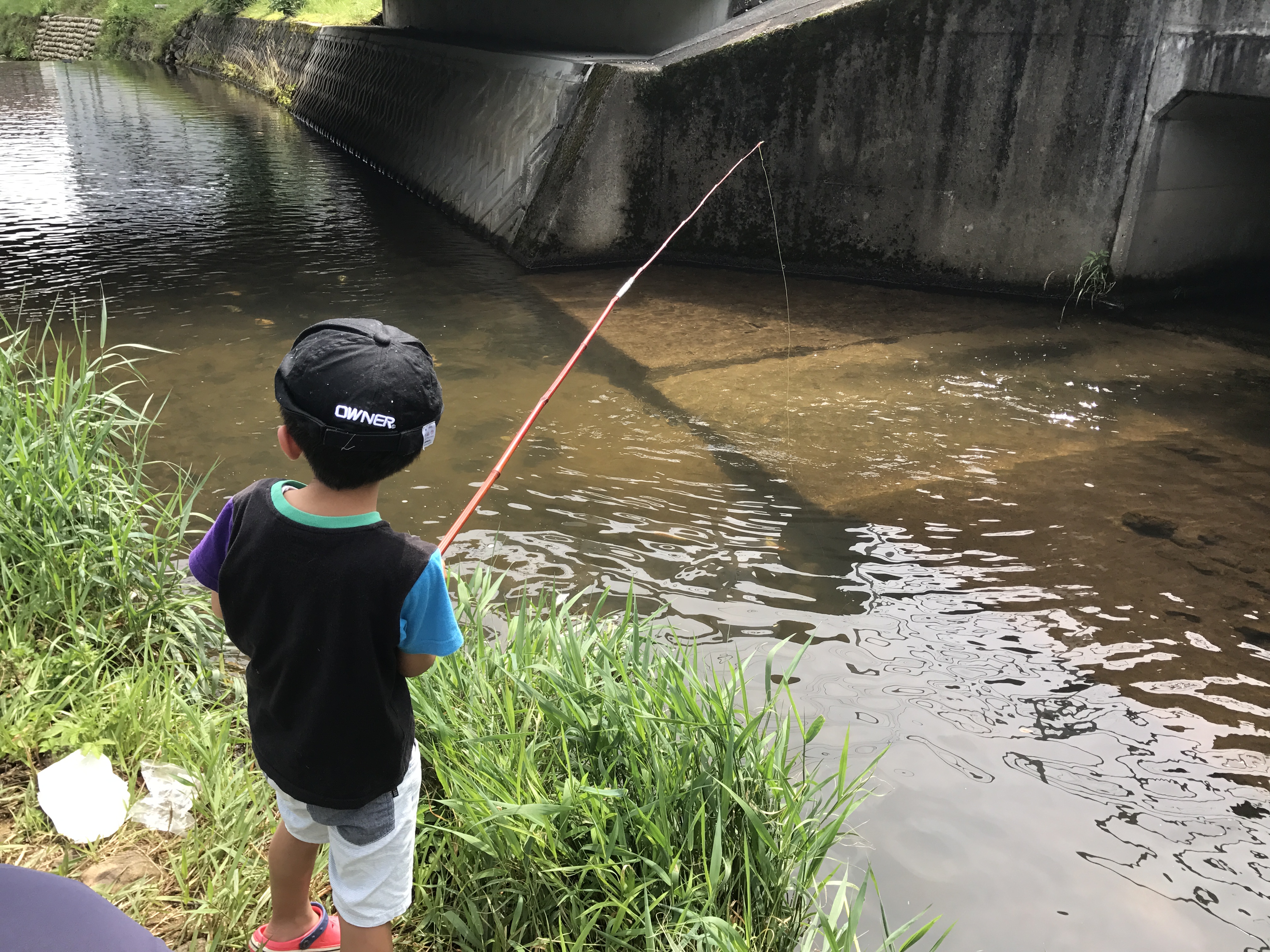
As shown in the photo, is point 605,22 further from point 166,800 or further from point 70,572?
point 166,800

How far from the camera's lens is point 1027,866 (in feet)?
9.48

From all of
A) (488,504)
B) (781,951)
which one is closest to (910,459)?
(488,504)

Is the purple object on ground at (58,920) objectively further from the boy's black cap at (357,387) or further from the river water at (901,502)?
the river water at (901,502)

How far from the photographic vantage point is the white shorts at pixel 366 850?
6.21ft

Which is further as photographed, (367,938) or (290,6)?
(290,6)

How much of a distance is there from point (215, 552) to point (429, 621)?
406mm

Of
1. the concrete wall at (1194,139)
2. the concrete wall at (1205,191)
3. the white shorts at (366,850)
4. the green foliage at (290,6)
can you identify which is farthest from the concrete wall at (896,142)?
Result: the green foliage at (290,6)

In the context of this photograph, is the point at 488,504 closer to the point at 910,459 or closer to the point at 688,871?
the point at 910,459

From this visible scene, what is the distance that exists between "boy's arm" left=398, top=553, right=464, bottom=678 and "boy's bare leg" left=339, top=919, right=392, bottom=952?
0.52 metres

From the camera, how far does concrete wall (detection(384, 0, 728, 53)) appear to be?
43.4ft

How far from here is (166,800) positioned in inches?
101

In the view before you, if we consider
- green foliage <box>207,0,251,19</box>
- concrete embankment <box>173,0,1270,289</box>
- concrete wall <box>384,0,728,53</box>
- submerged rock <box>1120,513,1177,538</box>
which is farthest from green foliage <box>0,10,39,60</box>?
submerged rock <box>1120,513,1177,538</box>

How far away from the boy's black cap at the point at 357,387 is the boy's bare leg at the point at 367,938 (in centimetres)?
92

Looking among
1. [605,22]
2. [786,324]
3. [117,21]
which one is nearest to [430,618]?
[786,324]
